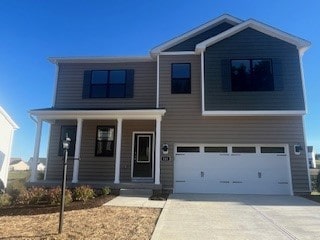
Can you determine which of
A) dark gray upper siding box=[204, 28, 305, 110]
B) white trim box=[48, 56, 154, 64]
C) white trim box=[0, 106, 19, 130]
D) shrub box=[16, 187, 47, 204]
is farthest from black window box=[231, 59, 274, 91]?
white trim box=[0, 106, 19, 130]

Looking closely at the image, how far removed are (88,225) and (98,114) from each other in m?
7.20

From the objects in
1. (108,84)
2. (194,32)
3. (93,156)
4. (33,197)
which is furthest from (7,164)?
(194,32)

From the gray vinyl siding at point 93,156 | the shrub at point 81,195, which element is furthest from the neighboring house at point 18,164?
the shrub at point 81,195

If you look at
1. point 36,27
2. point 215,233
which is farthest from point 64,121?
point 215,233

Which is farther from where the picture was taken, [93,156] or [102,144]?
[102,144]

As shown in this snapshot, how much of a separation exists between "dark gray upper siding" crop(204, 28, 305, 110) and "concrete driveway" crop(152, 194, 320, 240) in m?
4.54

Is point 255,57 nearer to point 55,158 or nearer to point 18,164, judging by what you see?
point 55,158

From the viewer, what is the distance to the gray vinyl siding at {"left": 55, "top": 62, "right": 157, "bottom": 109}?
48.7 ft

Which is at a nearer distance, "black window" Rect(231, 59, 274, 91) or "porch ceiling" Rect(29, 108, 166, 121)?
"porch ceiling" Rect(29, 108, 166, 121)

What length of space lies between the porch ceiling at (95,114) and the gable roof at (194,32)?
3434mm

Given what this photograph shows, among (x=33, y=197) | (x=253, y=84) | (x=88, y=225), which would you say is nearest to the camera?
(x=88, y=225)

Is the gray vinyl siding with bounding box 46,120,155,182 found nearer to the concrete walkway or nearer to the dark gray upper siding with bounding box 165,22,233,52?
the concrete walkway

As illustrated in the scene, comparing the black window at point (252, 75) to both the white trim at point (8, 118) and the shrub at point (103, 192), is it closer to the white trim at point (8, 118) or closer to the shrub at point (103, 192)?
the shrub at point (103, 192)

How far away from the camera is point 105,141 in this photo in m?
14.5
